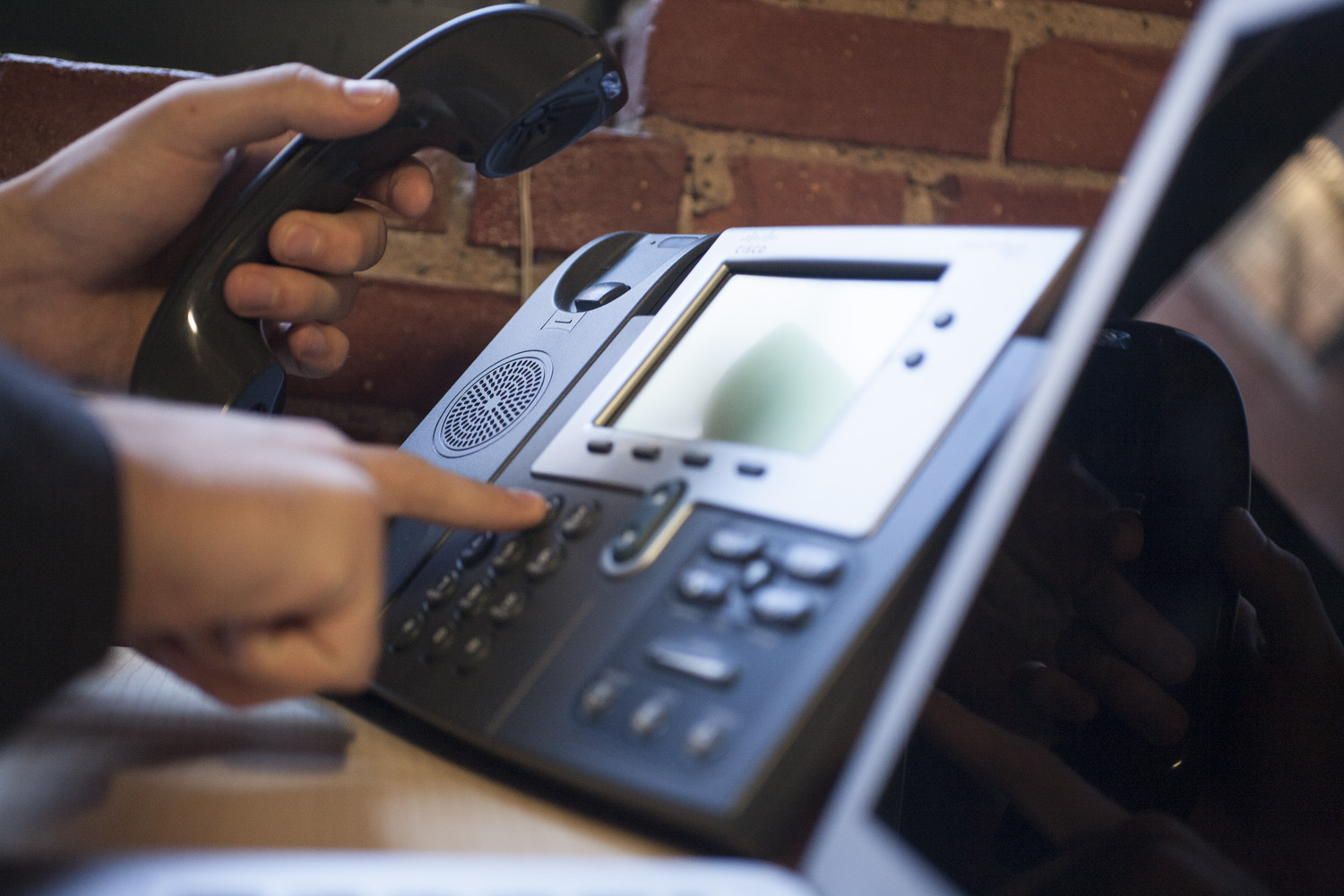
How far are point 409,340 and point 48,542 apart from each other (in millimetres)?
493

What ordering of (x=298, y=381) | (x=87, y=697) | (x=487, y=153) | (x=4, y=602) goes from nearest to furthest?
1. (x=4, y=602)
2. (x=87, y=697)
3. (x=487, y=153)
4. (x=298, y=381)

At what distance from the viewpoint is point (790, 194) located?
0.70m

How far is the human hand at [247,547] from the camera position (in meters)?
0.22

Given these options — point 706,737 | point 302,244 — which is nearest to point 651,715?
point 706,737

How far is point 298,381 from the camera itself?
685mm

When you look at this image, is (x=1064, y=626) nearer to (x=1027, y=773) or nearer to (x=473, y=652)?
(x=1027, y=773)

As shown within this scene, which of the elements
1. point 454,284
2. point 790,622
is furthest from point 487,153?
point 790,622

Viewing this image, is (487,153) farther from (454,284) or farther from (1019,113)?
(1019,113)

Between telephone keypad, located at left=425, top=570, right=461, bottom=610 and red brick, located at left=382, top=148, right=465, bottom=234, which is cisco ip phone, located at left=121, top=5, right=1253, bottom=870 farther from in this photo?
red brick, located at left=382, top=148, right=465, bottom=234

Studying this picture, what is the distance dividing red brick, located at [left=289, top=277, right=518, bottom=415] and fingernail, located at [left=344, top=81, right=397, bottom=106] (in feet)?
0.80

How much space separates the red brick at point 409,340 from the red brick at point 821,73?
20cm

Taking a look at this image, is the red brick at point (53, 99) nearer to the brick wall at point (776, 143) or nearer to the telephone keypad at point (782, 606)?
the brick wall at point (776, 143)

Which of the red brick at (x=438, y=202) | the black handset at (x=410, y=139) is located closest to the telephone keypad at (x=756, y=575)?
the black handset at (x=410, y=139)

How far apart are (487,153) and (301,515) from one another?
0.30 meters
